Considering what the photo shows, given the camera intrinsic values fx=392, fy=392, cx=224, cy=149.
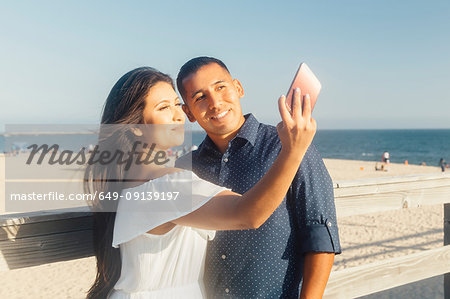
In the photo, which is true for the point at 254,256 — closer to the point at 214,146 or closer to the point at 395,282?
the point at 214,146

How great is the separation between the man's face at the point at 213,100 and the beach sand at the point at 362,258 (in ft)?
8.50

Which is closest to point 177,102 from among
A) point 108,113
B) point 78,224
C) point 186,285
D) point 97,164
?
point 108,113

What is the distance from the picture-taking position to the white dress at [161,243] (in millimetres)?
1432

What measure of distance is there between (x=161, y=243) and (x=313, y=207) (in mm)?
664

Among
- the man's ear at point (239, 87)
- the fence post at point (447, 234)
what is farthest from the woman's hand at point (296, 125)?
the fence post at point (447, 234)

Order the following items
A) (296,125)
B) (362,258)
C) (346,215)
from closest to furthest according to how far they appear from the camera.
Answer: (296,125) < (346,215) < (362,258)

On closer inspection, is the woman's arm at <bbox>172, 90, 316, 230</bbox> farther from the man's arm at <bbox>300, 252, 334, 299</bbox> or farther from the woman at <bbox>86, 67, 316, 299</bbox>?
the man's arm at <bbox>300, 252, 334, 299</bbox>

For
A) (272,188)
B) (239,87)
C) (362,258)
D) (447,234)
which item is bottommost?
(362,258)

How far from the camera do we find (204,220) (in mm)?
1396

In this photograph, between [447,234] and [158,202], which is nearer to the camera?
[158,202]

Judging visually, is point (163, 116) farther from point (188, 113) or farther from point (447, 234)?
point (447, 234)

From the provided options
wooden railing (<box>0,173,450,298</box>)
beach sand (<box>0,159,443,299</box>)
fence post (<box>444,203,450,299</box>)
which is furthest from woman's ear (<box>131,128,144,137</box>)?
beach sand (<box>0,159,443,299</box>)

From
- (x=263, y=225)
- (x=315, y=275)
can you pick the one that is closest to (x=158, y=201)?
(x=263, y=225)

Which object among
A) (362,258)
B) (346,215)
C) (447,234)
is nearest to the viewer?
(346,215)
